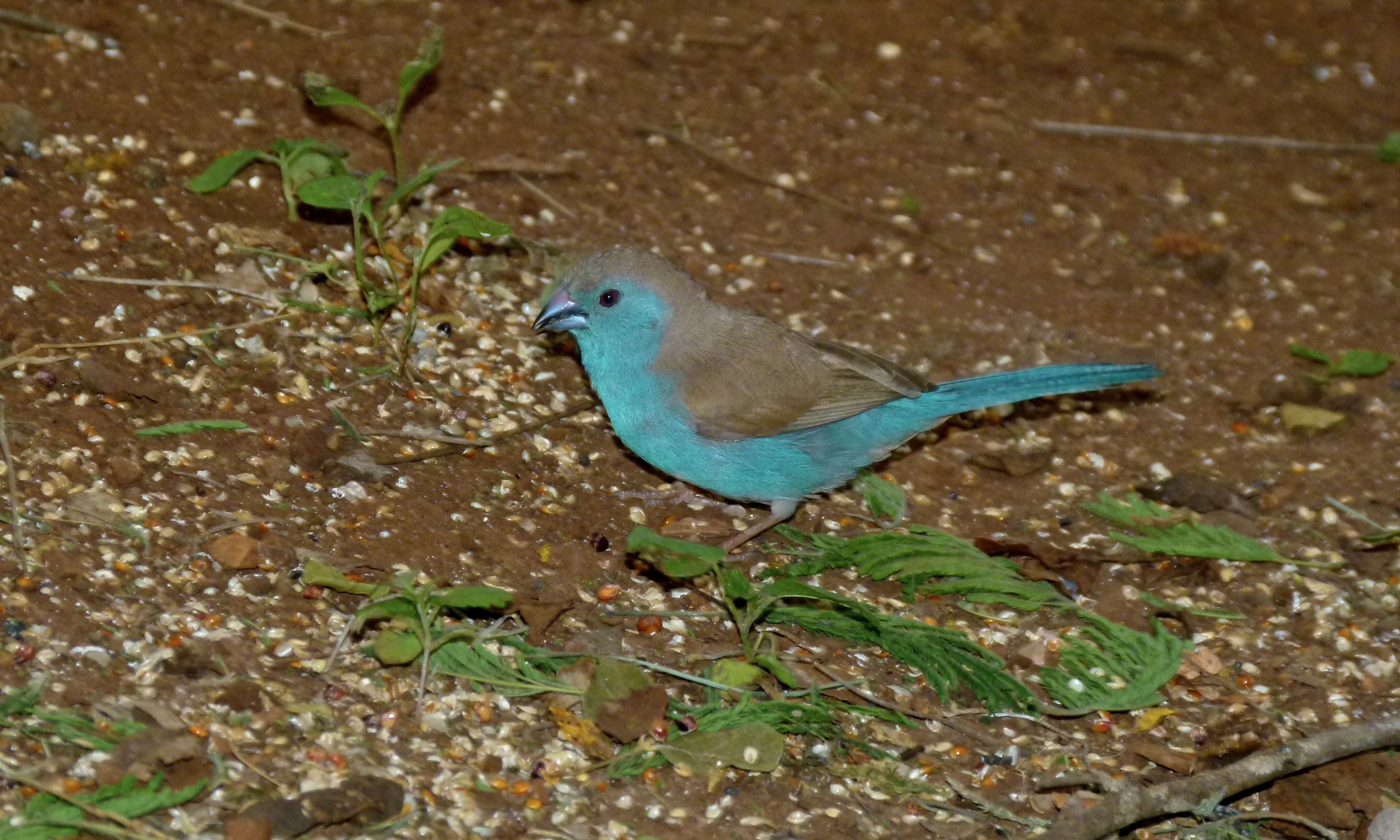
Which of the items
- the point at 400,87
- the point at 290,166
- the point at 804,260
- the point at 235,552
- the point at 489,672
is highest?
the point at 400,87

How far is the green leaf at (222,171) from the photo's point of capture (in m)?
4.94

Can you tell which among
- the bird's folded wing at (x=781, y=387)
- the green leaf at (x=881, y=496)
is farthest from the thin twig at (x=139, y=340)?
the green leaf at (x=881, y=496)

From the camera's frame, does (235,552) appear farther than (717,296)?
No

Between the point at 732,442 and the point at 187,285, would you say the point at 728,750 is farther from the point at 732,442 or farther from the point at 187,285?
the point at 187,285

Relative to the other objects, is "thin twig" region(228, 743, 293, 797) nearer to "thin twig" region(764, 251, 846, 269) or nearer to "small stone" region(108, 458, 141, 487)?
"small stone" region(108, 458, 141, 487)

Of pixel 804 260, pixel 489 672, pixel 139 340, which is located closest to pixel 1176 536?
pixel 804 260

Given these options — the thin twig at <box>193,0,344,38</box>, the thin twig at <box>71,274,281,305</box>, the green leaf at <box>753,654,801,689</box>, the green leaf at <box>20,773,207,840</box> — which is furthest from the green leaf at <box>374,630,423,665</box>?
the thin twig at <box>193,0,344,38</box>

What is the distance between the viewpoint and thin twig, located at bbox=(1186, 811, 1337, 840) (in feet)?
12.1

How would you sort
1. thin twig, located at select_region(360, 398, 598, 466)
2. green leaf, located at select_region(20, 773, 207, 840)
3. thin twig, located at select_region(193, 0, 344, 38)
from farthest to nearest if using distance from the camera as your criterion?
thin twig, located at select_region(193, 0, 344, 38)
thin twig, located at select_region(360, 398, 598, 466)
green leaf, located at select_region(20, 773, 207, 840)

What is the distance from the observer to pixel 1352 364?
556cm

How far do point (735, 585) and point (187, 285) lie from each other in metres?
2.15

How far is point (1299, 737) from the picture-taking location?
13.2ft

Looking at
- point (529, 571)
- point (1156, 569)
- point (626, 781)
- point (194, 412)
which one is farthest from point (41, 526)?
point (1156, 569)

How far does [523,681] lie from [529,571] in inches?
19.7
